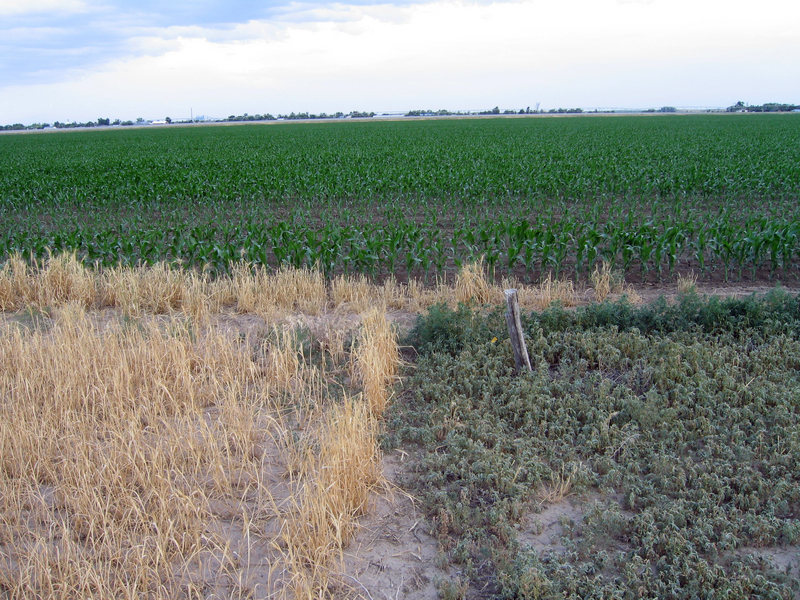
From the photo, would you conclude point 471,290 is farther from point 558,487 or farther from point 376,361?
point 558,487

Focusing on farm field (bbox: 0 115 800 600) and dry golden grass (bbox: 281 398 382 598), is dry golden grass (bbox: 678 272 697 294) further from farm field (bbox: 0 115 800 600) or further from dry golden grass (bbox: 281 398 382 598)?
dry golden grass (bbox: 281 398 382 598)

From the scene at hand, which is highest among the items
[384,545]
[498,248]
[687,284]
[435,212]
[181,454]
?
→ [435,212]

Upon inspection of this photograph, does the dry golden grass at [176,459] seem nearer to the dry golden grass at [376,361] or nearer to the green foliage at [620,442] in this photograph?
the dry golden grass at [376,361]

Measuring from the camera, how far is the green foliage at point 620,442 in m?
3.12

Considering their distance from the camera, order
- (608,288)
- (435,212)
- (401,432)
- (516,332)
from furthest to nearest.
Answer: (435,212) < (608,288) < (516,332) < (401,432)

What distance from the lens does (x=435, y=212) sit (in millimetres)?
12906

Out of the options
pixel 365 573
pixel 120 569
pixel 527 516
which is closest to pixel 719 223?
pixel 527 516

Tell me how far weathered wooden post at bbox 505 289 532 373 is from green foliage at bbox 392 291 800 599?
171 millimetres

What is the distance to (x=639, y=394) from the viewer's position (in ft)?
16.7

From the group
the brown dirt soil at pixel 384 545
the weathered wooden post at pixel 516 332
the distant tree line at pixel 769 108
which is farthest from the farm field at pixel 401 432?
the distant tree line at pixel 769 108

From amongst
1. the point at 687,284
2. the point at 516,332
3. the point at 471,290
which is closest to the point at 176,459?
the point at 516,332

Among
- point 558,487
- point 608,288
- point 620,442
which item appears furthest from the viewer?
point 608,288

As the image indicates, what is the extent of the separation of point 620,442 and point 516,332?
1506mm

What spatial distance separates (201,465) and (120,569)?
3.58 ft
